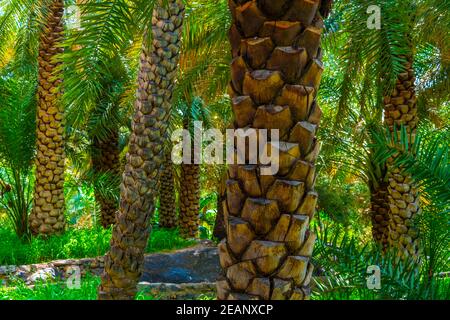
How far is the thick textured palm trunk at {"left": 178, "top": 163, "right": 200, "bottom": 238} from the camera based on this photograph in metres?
14.8

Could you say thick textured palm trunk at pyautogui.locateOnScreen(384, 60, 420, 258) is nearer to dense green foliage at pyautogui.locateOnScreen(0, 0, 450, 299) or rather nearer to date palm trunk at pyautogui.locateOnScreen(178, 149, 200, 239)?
dense green foliage at pyautogui.locateOnScreen(0, 0, 450, 299)

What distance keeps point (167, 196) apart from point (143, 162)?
393 inches

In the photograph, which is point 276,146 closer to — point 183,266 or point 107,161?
point 183,266

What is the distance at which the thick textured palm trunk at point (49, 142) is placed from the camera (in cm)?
1062

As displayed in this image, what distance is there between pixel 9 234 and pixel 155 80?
27.1ft

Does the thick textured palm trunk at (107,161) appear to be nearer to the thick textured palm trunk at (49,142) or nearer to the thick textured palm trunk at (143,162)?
the thick textured palm trunk at (49,142)

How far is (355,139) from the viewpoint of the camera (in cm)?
993

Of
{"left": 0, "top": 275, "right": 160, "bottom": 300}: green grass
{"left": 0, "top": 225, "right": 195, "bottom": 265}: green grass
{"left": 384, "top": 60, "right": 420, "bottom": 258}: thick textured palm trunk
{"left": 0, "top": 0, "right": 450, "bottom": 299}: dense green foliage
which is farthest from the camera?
{"left": 0, "top": 225, "right": 195, "bottom": 265}: green grass

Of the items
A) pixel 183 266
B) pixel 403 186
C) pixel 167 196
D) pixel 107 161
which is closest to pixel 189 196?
pixel 167 196

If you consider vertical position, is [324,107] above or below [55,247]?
above

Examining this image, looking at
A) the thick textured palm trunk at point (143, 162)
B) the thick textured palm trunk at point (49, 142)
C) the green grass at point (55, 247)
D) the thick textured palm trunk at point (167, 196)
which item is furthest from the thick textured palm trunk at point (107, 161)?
the thick textured palm trunk at point (143, 162)

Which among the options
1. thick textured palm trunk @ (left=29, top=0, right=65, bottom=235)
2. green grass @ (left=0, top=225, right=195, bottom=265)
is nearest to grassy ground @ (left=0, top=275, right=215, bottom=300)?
green grass @ (left=0, top=225, right=195, bottom=265)

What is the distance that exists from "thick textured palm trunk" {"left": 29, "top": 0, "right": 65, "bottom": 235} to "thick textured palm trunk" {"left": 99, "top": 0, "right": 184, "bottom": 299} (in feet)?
17.9

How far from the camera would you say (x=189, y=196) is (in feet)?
48.8
